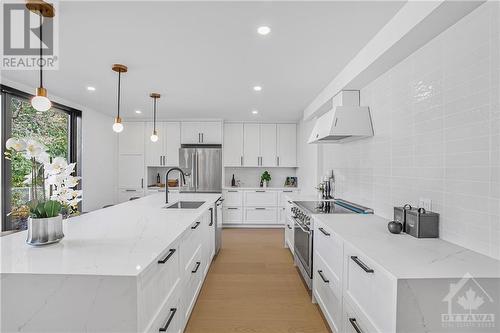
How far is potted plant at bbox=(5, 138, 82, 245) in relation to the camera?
1.37m

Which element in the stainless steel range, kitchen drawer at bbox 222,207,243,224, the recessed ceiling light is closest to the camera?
the recessed ceiling light

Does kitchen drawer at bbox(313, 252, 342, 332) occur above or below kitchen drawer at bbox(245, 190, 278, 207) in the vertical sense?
below

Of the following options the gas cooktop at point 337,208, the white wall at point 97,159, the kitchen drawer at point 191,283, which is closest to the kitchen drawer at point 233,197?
the white wall at point 97,159

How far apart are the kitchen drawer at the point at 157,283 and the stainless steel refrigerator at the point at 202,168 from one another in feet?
12.8

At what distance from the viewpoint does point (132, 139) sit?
582cm

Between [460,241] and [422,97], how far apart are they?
1025 mm

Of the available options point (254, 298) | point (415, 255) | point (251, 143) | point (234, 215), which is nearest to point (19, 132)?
point (254, 298)

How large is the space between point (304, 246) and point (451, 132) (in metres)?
1.77

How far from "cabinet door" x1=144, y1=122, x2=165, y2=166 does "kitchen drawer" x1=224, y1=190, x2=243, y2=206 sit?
168cm

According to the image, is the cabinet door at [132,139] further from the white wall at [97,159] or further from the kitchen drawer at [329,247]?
the kitchen drawer at [329,247]

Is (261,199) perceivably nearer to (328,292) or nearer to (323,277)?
(323,277)

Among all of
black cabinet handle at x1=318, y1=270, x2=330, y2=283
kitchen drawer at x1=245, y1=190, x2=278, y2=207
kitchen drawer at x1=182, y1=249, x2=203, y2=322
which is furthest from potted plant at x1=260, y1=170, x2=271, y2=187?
black cabinet handle at x1=318, y1=270, x2=330, y2=283

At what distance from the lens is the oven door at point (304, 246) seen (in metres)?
2.60

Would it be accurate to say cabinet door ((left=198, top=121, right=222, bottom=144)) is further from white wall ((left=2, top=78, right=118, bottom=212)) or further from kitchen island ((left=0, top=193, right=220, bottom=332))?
kitchen island ((left=0, top=193, right=220, bottom=332))
